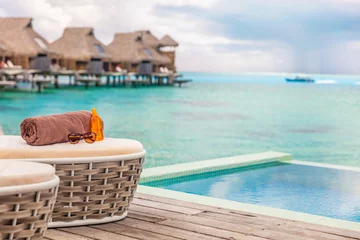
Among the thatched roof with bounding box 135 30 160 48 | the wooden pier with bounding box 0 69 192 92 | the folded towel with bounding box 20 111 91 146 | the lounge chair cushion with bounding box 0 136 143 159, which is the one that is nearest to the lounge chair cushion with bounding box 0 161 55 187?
the lounge chair cushion with bounding box 0 136 143 159

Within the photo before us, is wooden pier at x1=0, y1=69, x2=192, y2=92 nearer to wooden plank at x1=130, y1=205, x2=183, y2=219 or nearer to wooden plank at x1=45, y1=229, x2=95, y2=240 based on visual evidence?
wooden plank at x1=130, y1=205, x2=183, y2=219

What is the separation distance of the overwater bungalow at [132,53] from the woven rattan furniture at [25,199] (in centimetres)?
4682

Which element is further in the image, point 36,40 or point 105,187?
point 36,40

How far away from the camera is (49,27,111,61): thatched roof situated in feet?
145

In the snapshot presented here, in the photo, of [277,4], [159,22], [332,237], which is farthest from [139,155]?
[159,22]

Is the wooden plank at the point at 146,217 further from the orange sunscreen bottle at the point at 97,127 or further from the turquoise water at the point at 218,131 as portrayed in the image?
the turquoise water at the point at 218,131

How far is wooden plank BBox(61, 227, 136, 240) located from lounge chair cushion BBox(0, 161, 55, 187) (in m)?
0.67

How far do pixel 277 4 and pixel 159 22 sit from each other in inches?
477

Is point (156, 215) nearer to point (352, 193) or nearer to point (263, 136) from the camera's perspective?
point (352, 193)

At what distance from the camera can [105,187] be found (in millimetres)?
3021

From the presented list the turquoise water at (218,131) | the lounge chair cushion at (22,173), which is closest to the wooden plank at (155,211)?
the lounge chair cushion at (22,173)

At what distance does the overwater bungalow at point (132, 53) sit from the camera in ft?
162

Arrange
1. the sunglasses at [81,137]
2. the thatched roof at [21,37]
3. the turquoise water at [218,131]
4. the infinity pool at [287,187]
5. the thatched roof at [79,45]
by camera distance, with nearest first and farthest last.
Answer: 1. the sunglasses at [81,137]
2. the infinity pool at [287,187]
3. the turquoise water at [218,131]
4. the thatched roof at [21,37]
5. the thatched roof at [79,45]

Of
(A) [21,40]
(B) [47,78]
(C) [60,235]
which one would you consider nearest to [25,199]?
(C) [60,235]
